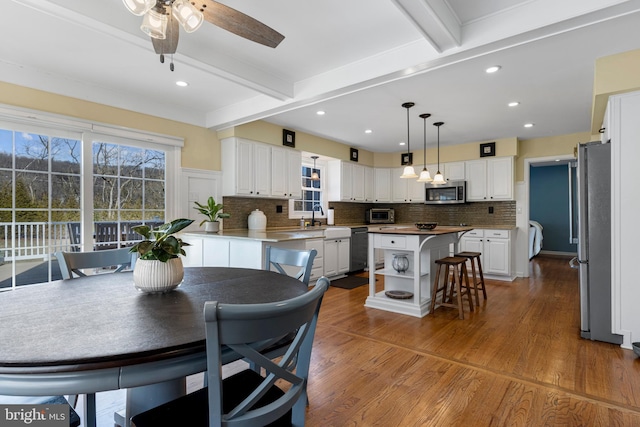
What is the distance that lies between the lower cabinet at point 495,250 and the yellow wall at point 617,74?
3.04 meters

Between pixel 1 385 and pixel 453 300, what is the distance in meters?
4.22

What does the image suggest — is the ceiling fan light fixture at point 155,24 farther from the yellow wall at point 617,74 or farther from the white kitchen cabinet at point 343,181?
the white kitchen cabinet at point 343,181

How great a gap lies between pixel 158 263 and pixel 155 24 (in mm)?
1200

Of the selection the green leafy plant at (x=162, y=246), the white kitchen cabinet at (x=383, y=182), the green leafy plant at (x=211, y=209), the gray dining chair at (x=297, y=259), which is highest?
the white kitchen cabinet at (x=383, y=182)

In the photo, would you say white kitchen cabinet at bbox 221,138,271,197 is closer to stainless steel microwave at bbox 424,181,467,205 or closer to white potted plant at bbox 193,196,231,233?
white potted plant at bbox 193,196,231,233

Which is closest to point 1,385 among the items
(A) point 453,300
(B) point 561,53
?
(B) point 561,53

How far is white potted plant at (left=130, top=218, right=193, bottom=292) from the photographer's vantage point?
4.70 ft

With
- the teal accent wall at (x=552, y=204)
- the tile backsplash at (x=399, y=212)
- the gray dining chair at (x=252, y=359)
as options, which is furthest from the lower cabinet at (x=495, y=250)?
the gray dining chair at (x=252, y=359)

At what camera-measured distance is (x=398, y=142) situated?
19.9ft

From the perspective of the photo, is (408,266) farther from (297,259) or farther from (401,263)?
(297,259)

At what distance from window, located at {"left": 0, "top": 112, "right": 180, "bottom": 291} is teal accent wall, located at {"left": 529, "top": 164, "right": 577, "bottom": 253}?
8481 millimetres

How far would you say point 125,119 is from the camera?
12.3 ft

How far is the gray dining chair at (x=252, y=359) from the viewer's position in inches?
31.5

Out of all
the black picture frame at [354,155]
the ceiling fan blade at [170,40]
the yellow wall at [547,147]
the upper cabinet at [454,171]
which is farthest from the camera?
the black picture frame at [354,155]
